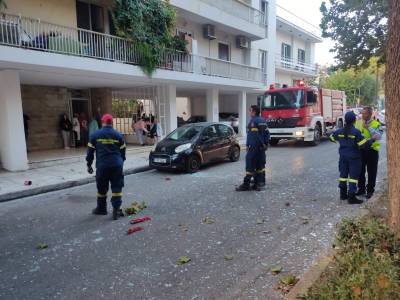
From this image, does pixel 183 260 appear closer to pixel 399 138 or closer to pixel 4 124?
pixel 399 138

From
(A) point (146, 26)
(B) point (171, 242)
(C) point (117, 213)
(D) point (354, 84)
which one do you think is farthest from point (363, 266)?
(D) point (354, 84)

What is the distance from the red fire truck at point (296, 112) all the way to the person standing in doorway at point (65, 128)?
8931 millimetres

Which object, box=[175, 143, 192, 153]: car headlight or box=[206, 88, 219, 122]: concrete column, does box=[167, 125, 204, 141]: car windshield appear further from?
box=[206, 88, 219, 122]: concrete column

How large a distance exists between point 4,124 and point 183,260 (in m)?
8.84

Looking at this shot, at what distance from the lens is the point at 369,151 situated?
6.59 metres

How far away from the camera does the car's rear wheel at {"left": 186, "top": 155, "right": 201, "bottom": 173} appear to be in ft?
32.7

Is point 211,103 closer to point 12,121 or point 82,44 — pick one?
point 82,44

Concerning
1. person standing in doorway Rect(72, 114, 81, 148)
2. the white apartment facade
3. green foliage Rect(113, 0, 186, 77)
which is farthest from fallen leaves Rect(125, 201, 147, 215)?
person standing in doorway Rect(72, 114, 81, 148)

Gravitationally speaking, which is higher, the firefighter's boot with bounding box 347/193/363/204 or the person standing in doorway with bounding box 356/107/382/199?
the person standing in doorway with bounding box 356/107/382/199

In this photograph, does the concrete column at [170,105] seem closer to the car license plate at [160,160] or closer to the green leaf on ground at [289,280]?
the car license plate at [160,160]

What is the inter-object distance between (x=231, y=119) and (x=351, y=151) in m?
16.7

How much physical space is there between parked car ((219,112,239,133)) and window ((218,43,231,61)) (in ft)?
13.1

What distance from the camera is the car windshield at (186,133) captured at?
34.6 feet

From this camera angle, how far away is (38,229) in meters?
5.52
